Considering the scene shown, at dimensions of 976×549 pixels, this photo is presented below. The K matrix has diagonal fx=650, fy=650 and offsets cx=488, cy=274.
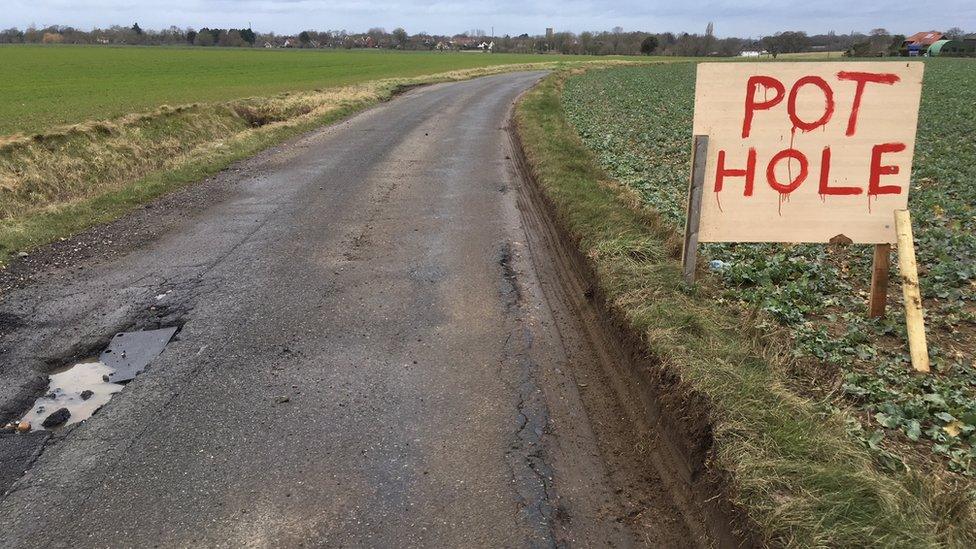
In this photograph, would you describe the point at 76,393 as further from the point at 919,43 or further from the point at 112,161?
the point at 919,43

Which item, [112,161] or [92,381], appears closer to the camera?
[92,381]

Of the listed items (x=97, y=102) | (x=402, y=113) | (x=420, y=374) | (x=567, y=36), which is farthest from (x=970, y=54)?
(x=420, y=374)

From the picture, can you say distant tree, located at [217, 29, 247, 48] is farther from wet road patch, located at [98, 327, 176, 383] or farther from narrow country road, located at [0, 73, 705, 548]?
wet road patch, located at [98, 327, 176, 383]

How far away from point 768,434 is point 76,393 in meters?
4.15

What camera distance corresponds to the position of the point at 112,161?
44.2 ft

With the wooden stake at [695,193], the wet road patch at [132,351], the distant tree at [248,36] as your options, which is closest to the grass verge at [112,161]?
the wet road patch at [132,351]

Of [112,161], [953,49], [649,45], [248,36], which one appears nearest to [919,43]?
[953,49]

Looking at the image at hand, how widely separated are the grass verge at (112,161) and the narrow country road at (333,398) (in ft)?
2.87

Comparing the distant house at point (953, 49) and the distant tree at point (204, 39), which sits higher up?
the distant tree at point (204, 39)

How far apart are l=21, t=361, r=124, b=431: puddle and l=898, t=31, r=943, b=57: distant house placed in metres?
97.2

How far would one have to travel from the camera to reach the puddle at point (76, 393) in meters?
3.92

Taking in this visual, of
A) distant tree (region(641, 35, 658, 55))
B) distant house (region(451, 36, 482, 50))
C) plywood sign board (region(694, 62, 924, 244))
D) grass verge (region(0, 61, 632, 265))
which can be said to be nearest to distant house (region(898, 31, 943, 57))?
distant tree (region(641, 35, 658, 55))

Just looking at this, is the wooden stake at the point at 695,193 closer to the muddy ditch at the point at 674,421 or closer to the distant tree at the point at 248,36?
the muddy ditch at the point at 674,421

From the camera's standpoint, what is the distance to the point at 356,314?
5.37 metres
